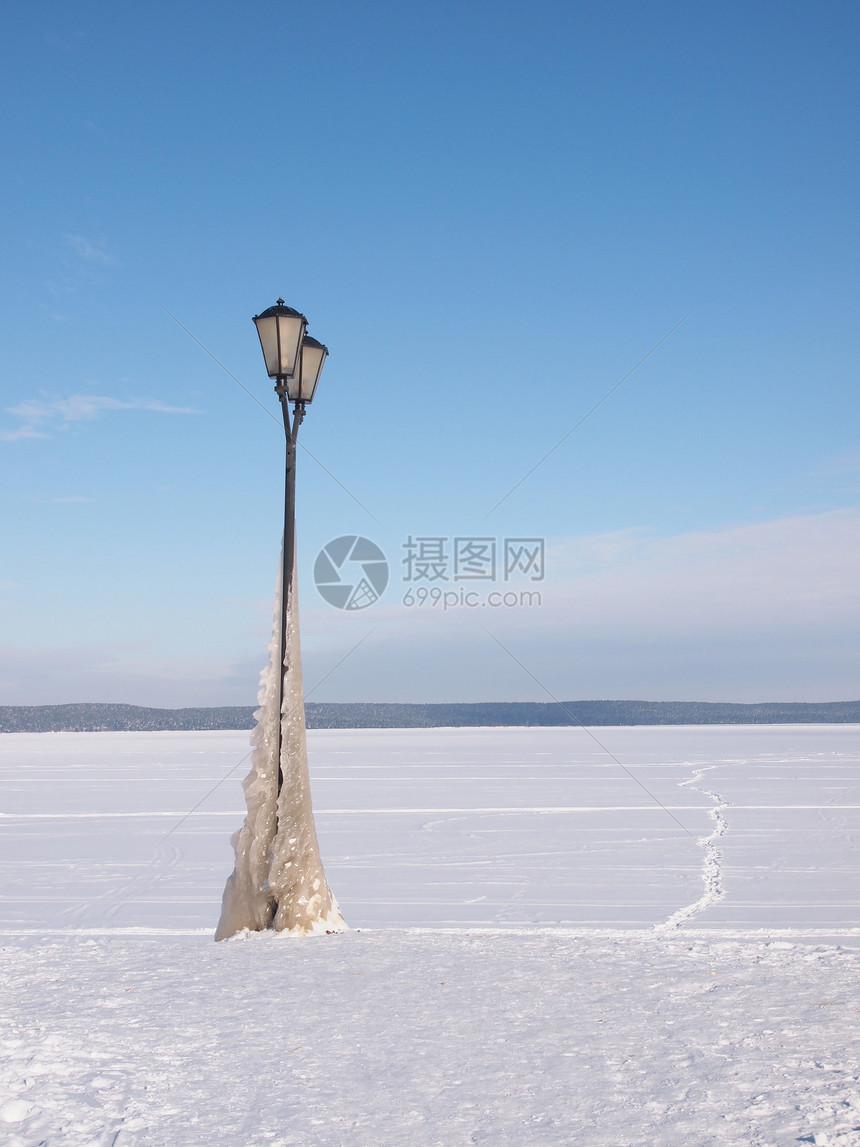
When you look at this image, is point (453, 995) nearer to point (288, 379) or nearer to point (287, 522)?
point (287, 522)

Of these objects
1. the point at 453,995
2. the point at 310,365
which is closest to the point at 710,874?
the point at 453,995

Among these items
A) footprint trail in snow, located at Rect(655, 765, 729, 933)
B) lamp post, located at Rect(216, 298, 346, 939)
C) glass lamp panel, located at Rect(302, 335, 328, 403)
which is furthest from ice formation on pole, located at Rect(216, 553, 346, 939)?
footprint trail in snow, located at Rect(655, 765, 729, 933)

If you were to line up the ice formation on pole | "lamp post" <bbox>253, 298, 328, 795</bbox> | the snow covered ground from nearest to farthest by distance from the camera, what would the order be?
1. the snow covered ground
2. the ice formation on pole
3. "lamp post" <bbox>253, 298, 328, 795</bbox>

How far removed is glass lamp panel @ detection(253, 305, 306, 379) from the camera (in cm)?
673

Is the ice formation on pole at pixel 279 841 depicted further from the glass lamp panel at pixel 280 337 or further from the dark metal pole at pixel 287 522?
the glass lamp panel at pixel 280 337

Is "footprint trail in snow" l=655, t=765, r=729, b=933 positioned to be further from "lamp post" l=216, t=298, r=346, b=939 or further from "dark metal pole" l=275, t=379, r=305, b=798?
"dark metal pole" l=275, t=379, r=305, b=798

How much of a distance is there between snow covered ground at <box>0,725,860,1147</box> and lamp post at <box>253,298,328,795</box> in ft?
6.56

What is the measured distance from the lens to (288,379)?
685 centimetres

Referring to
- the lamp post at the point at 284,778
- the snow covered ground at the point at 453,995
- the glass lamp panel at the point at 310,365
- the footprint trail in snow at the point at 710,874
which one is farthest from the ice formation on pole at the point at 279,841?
the footprint trail in snow at the point at 710,874

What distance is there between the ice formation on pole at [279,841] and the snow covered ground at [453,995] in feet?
0.87

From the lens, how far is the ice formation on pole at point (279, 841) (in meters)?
6.15

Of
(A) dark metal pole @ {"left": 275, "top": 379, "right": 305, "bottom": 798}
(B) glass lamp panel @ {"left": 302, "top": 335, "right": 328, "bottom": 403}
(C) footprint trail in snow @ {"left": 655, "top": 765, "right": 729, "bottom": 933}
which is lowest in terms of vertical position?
(C) footprint trail in snow @ {"left": 655, "top": 765, "right": 729, "bottom": 933}

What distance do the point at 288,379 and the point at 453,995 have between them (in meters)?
4.46

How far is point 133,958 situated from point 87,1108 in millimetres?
2269
